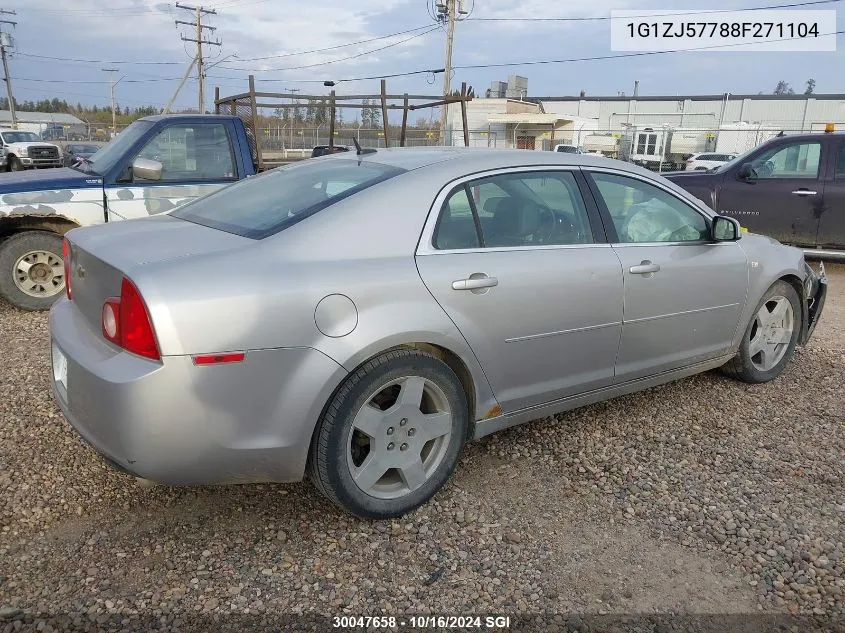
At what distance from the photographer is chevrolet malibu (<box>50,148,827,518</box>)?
2422 millimetres

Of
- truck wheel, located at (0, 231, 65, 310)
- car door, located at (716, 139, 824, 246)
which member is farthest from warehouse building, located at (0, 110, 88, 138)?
car door, located at (716, 139, 824, 246)

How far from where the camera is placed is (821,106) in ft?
160

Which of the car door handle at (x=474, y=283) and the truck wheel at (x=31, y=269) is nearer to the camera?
the car door handle at (x=474, y=283)

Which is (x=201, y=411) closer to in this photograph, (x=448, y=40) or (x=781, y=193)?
(x=781, y=193)

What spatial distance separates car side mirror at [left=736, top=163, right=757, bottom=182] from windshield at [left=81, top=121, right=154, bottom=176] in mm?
7224

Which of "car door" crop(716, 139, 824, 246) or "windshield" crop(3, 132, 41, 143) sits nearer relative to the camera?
"car door" crop(716, 139, 824, 246)

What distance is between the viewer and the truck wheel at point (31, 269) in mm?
6059

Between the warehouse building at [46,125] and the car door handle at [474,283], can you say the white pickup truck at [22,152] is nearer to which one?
the warehouse building at [46,125]

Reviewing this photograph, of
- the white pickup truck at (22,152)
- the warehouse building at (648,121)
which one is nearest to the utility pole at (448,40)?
the warehouse building at (648,121)

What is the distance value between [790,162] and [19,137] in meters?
32.2

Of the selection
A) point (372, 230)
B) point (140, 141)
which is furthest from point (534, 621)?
point (140, 141)

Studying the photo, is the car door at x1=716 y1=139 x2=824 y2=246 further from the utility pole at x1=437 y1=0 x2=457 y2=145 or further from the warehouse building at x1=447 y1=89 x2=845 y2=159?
the warehouse building at x1=447 y1=89 x2=845 y2=159

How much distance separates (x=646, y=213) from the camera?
3875mm

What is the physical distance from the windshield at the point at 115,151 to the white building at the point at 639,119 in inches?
1189
